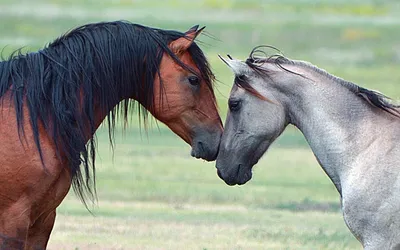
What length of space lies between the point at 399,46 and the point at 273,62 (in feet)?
90.2

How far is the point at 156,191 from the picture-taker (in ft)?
50.4

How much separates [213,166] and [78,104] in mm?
12152

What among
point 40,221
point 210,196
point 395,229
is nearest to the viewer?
point 395,229

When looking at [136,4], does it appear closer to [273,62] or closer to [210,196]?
[210,196]

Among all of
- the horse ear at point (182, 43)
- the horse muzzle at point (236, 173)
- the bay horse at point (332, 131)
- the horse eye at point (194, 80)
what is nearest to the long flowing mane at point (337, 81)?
the bay horse at point (332, 131)

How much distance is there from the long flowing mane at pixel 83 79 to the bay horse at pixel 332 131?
0.43 meters

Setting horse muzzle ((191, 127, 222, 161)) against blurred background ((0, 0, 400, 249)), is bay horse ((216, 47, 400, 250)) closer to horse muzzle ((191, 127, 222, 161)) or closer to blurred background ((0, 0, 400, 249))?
horse muzzle ((191, 127, 222, 161))

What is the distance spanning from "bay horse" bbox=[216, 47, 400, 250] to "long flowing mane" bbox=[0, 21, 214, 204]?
17.1 inches

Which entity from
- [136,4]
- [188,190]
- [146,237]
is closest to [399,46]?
[136,4]

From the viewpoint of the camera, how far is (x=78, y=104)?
7.02 m

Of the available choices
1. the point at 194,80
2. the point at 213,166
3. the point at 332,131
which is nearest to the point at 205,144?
the point at 194,80

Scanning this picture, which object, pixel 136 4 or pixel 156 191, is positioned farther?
pixel 136 4

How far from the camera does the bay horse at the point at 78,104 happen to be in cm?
676

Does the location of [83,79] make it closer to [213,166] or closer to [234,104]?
[234,104]
